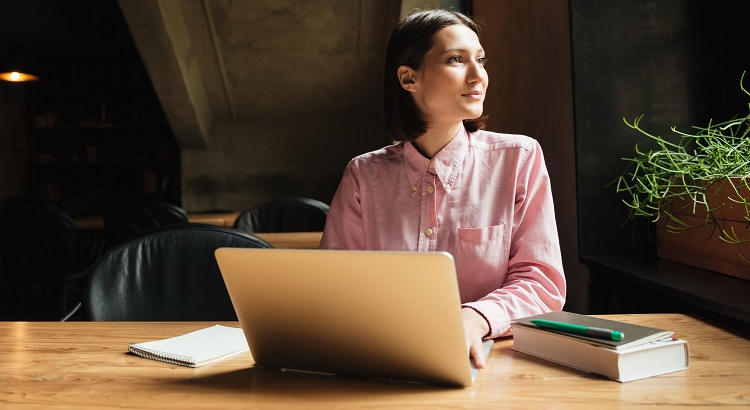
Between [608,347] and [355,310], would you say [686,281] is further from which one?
[355,310]

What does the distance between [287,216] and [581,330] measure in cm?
312

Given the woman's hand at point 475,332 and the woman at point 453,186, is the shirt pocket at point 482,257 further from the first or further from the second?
the woman's hand at point 475,332

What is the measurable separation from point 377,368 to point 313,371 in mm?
124

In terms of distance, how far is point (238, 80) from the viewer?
25.1ft

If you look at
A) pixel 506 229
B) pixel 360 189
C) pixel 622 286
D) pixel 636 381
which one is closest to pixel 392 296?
pixel 636 381

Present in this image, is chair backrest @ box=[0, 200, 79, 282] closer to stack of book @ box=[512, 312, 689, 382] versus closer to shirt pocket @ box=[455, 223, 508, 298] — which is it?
shirt pocket @ box=[455, 223, 508, 298]

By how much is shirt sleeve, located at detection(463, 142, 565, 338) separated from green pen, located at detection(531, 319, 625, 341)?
0.13 meters

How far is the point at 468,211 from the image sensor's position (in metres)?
1.51

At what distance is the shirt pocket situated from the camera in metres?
1.47

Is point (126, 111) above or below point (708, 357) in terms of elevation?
above

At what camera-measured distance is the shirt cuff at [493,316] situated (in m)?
1.17

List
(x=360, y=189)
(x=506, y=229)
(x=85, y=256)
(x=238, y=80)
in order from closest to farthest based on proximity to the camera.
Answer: (x=506, y=229)
(x=360, y=189)
(x=85, y=256)
(x=238, y=80)

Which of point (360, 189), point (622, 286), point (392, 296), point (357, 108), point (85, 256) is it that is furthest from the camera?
point (357, 108)

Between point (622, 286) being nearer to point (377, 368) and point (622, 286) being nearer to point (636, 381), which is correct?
point (636, 381)
